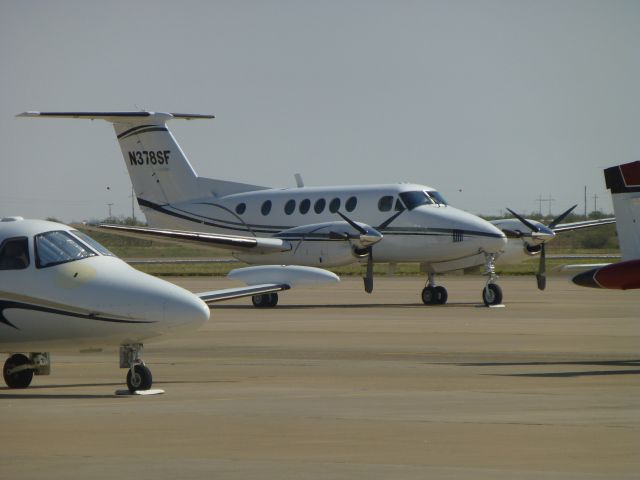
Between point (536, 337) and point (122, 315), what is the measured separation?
39.7 feet

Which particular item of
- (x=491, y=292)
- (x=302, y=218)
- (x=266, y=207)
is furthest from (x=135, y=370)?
(x=266, y=207)

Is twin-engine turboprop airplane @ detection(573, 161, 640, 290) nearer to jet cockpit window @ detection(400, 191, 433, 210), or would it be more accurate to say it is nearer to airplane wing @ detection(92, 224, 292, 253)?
jet cockpit window @ detection(400, 191, 433, 210)

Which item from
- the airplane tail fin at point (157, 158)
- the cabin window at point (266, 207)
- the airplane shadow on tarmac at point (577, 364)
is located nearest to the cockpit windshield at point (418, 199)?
the cabin window at point (266, 207)

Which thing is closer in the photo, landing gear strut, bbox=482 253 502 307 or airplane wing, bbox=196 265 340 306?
airplane wing, bbox=196 265 340 306

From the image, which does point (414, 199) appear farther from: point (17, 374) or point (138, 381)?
point (138, 381)

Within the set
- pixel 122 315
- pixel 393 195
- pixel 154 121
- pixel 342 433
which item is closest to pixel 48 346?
pixel 122 315

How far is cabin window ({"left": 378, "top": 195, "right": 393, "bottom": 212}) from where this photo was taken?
3725 cm

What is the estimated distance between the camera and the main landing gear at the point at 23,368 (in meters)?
15.3

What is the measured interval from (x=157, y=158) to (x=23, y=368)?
27805 mm

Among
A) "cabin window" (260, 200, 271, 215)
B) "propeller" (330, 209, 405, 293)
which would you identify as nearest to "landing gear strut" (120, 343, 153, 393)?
"propeller" (330, 209, 405, 293)

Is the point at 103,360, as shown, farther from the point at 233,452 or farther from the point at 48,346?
the point at 233,452

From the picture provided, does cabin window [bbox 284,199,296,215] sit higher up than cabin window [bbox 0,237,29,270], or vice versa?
cabin window [bbox 284,199,296,215]

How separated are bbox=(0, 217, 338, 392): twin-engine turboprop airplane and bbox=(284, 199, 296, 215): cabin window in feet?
81.3

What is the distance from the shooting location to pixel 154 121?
1672 inches
